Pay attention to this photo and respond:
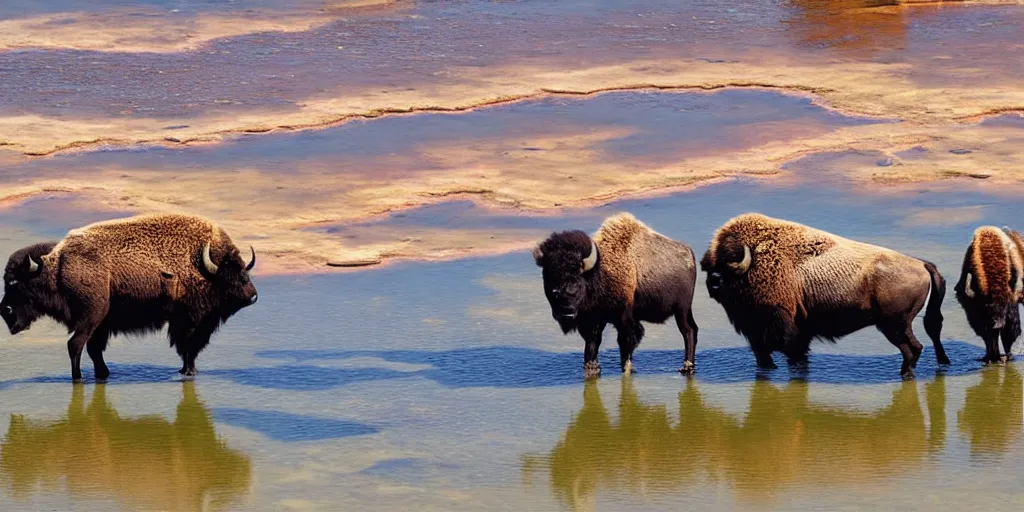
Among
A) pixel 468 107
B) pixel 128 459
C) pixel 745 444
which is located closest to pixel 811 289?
pixel 745 444

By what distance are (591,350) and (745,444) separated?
1790 millimetres

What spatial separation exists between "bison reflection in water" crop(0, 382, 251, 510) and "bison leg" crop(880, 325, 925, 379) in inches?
193

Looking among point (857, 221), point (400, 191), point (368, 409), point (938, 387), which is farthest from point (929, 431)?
point (400, 191)

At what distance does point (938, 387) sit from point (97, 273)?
6438mm

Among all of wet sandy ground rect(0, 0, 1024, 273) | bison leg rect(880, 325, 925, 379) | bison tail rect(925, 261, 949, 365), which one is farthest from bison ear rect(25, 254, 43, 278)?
bison tail rect(925, 261, 949, 365)

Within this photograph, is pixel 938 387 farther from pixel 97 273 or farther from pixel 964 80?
pixel 964 80

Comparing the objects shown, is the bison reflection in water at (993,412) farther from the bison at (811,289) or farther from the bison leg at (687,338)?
the bison leg at (687,338)

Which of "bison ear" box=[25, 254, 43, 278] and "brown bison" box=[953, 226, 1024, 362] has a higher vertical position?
"bison ear" box=[25, 254, 43, 278]

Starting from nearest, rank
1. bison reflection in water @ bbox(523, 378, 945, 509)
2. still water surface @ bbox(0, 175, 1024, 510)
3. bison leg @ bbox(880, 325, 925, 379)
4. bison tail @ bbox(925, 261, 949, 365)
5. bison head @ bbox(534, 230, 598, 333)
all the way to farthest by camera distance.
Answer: still water surface @ bbox(0, 175, 1024, 510) < bison reflection in water @ bbox(523, 378, 945, 509) < bison head @ bbox(534, 230, 598, 333) < bison leg @ bbox(880, 325, 925, 379) < bison tail @ bbox(925, 261, 949, 365)

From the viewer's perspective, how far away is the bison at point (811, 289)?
12.1m

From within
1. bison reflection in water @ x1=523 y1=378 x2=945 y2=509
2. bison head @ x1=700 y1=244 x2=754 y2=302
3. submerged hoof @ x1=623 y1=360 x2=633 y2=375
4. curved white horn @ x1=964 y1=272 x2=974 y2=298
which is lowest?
bison reflection in water @ x1=523 y1=378 x2=945 y2=509

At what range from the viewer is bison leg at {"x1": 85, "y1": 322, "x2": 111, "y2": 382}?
12.5 metres

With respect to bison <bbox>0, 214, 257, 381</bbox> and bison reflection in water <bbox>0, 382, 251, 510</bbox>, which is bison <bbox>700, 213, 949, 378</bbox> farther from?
bison reflection in water <bbox>0, 382, 251, 510</bbox>

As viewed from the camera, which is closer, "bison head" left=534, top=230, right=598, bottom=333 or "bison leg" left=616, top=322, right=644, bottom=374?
"bison head" left=534, top=230, right=598, bottom=333
